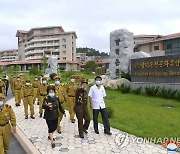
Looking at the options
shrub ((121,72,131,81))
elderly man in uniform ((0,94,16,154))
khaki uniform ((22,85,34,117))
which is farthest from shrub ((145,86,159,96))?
elderly man in uniform ((0,94,16,154))

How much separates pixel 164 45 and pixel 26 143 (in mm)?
33971

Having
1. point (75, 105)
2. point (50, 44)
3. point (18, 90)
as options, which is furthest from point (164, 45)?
point (50, 44)

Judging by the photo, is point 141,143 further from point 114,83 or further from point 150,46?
point 150,46

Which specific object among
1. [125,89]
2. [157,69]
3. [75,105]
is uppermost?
[157,69]

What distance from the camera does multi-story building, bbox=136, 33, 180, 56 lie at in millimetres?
34250

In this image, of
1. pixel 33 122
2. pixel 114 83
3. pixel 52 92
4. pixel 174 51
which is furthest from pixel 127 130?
pixel 174 51

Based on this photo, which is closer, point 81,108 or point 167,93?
point 81,108

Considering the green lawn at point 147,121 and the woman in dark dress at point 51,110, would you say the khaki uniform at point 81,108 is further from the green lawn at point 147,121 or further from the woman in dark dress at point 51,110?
the green lawn at point 147,121

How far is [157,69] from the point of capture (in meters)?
13.8

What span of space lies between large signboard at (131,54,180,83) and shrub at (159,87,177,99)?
0.67 meters

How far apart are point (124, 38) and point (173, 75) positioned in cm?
765

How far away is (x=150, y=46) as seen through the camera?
38938 mm

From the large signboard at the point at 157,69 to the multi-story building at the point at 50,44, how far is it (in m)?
51.0

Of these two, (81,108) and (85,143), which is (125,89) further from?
(85,143)
